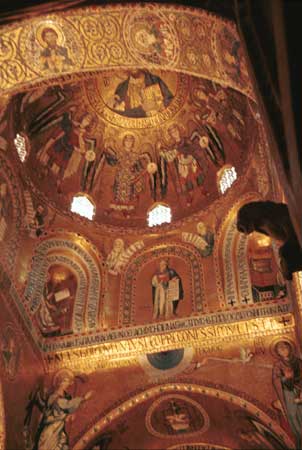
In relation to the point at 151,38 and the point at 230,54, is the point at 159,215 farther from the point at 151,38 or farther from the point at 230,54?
Result: the point at 230,54

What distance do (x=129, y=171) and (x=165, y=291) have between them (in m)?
3.71

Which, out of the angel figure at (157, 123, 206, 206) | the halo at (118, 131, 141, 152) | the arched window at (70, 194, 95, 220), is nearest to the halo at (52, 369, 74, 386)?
the arched window at (70, 194, 95, 220)

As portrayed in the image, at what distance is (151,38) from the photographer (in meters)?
10.2

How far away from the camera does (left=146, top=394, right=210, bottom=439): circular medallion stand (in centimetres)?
1364

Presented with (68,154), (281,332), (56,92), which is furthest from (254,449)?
(56,92)

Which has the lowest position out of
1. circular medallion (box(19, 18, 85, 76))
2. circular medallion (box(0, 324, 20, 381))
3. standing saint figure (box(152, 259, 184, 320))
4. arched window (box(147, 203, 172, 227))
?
circular medallion (box(0, 324, 20, 381))

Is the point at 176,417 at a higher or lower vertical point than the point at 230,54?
Result: lower

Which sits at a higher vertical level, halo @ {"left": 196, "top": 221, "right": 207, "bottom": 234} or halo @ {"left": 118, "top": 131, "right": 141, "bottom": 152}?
halo @ {"left": 118, "top": 131, "right": 141, "bottom": 152}

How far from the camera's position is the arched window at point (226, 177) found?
604 inches

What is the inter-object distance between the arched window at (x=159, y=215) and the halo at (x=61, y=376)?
14.4 feet

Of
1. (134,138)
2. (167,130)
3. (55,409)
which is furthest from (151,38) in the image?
(55,409)

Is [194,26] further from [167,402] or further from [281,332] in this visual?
[167,402]

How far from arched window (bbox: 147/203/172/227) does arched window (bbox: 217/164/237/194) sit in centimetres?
157

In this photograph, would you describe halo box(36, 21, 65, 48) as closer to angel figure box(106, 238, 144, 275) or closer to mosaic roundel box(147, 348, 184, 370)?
angel figure box(106, 238, 144, 275)
